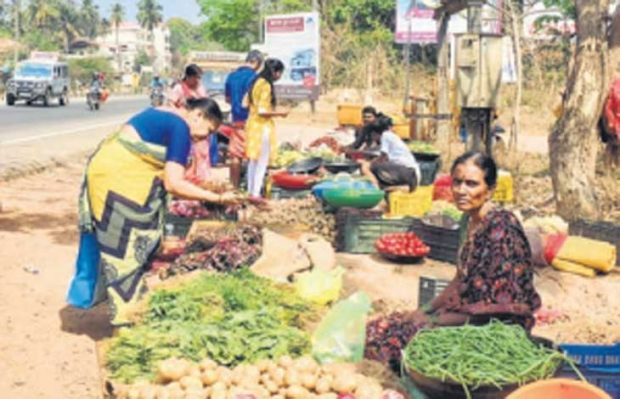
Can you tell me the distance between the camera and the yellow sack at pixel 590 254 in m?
7.34

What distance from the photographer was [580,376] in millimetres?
3291

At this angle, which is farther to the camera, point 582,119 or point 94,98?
point 94,98

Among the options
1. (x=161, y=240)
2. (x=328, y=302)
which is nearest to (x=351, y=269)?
(x=328, y=302)

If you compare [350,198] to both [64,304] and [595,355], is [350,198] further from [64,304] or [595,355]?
[595,355]

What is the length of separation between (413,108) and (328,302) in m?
11.8

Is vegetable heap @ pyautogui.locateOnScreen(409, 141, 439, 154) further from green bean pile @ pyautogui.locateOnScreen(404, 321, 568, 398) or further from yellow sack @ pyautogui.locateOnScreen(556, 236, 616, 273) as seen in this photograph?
green bean pile @ pyautogui.locateOnScreen(404, 321, 568, 398)

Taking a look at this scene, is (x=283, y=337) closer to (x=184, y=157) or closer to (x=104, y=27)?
(x=184, y=157)

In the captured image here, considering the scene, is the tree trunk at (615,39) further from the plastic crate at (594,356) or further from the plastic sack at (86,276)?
the plastic crate at (594,356)

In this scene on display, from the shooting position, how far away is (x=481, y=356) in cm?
331

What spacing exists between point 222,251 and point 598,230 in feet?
11.9

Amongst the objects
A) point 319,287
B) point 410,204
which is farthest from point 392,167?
point 319,287

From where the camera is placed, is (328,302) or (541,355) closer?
(541,355)

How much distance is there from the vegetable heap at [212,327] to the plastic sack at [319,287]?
365mm

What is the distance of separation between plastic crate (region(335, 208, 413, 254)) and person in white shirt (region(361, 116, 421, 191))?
1124 millimetres
